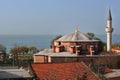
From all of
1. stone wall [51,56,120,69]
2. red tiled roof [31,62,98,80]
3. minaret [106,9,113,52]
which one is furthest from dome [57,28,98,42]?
red tiled roof [31,62,98,80]

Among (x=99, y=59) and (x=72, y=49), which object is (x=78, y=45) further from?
(x=99, y=59)

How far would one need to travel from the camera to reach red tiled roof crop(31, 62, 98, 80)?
72.6 feet

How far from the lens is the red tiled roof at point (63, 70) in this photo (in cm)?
2212

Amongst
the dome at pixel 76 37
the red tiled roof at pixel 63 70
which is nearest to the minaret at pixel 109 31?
the dome at pixel 76 37

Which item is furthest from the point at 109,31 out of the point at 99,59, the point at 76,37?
the point at 99,59

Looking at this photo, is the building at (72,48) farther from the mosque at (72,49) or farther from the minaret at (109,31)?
the minaret at (109,31)

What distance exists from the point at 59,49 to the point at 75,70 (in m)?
15.1

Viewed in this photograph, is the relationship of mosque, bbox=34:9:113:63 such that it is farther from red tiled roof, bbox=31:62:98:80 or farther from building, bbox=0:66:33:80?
building, bbox=0:66:33:80

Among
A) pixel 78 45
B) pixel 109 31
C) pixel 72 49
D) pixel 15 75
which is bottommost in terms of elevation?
pixel 15 75

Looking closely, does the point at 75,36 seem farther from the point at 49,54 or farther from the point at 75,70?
the point at 75,70

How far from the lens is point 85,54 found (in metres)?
38.1

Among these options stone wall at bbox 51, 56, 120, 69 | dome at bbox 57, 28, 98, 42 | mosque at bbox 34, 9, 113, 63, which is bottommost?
stone wall at bbox 51, 56, 120, 69

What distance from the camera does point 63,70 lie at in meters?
23.6

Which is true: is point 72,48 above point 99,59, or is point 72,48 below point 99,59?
above
